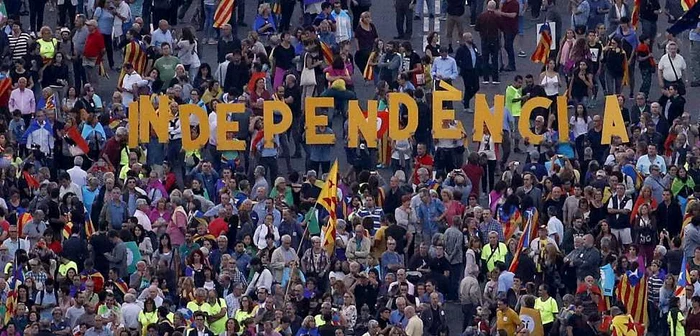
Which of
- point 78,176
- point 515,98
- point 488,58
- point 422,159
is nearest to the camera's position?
point 78,176

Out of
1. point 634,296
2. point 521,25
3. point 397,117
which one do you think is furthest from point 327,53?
point 634,296

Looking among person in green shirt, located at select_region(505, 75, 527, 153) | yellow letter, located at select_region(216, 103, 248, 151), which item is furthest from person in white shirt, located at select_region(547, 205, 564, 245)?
yellow letter, located at select_region(216, 103, 248, 151)

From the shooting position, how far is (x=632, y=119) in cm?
4703

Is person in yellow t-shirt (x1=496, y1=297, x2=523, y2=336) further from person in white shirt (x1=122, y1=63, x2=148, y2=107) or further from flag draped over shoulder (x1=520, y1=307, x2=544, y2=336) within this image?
person in white shirt (x1=122, y1=63, x2=148, y2=107)

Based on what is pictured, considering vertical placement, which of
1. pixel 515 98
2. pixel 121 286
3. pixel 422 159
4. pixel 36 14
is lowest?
pixel 121 286

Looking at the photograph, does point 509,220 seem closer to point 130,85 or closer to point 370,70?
point 370,70

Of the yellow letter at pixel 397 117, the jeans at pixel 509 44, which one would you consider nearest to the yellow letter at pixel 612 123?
the yellow letter at pixel 397 117

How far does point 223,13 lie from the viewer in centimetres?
5109

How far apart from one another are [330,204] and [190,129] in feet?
16.2

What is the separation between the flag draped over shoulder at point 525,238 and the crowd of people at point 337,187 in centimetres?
3

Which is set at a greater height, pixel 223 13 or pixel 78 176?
pixel 223 13

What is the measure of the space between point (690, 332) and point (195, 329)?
6.73 m

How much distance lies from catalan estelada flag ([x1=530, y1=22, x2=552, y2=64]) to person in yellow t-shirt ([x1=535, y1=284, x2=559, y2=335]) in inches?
418

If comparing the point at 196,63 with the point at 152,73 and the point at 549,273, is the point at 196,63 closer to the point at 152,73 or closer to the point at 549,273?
the point at 152,73
